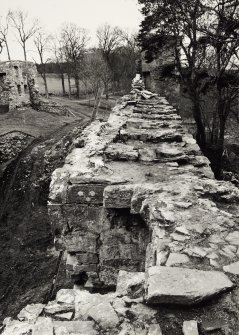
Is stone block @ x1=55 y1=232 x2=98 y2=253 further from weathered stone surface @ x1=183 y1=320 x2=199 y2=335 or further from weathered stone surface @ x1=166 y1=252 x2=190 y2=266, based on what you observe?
weathered stone surface @ x1=183 y1=320 x2=199 y2=335

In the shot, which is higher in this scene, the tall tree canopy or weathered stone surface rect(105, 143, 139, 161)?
the tall tree canopy

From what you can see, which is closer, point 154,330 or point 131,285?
point 154,330

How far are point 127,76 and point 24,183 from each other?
2633 cm

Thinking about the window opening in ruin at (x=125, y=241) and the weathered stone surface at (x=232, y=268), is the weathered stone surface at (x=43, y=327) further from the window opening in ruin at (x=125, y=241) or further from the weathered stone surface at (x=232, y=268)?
the window opening in ruin at (x=125, y=241)

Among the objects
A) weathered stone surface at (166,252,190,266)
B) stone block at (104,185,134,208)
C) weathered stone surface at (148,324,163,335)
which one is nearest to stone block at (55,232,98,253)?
stone block at (104,185,134,208)

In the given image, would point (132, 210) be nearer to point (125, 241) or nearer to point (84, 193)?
point (125, 241)

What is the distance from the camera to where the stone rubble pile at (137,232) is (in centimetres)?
238

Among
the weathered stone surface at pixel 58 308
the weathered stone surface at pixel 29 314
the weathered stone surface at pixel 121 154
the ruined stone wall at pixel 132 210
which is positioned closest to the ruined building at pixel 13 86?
the ruined stone wall at pixel 132 210

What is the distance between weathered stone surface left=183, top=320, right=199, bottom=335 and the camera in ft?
6.84

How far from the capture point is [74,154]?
5.62 m

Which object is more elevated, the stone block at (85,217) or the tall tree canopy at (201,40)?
the tall tree canopy at (201,40)

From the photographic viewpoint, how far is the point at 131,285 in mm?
2727

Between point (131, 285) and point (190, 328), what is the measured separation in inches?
28.3

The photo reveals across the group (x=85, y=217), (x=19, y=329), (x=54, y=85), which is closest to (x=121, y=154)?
(x=85, y=217)
